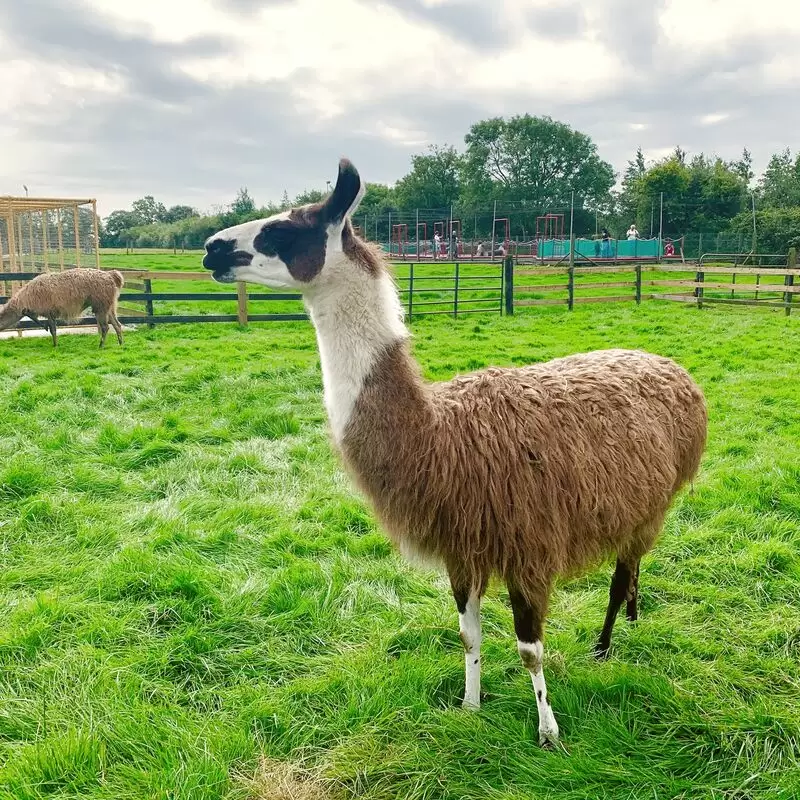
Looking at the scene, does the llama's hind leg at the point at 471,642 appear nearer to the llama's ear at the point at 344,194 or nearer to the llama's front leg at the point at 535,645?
the llama's front leg at the point at 535,645

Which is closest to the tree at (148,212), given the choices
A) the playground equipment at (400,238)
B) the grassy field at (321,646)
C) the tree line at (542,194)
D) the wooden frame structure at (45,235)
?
the tree line at (542,194)

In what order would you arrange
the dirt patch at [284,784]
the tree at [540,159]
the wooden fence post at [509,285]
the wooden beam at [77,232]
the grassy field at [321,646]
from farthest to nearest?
1. the tree at [540,159]
2. the wooden fence post at [509,285]
3. the wooden beam at [77,232]
4. the grassy field at [321,646]
5. the dirt patch at [284,784]

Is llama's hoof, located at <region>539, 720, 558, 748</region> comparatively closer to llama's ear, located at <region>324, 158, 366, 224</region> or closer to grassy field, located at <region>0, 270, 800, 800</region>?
grassy field, located at <region>0, 270, 800, 800</region>

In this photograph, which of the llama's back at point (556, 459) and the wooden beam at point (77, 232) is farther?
the wooden beam at point (77, 232)

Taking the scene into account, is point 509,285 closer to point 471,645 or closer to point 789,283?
point 789,283

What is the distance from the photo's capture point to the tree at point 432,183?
62.4 metres

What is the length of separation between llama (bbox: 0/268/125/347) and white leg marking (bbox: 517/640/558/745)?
11.1 m

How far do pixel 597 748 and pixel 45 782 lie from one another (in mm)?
2081

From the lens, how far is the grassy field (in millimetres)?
2410

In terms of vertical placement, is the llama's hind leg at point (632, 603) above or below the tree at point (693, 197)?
below

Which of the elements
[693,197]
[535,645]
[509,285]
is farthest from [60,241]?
[693,197]

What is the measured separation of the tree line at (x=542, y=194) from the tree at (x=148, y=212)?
0.27ft

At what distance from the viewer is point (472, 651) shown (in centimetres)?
279

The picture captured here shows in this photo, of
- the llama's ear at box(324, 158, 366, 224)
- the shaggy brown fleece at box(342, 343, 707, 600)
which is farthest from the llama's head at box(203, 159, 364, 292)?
the shaggy brown fleece at box(342, 343, 707, 600)
